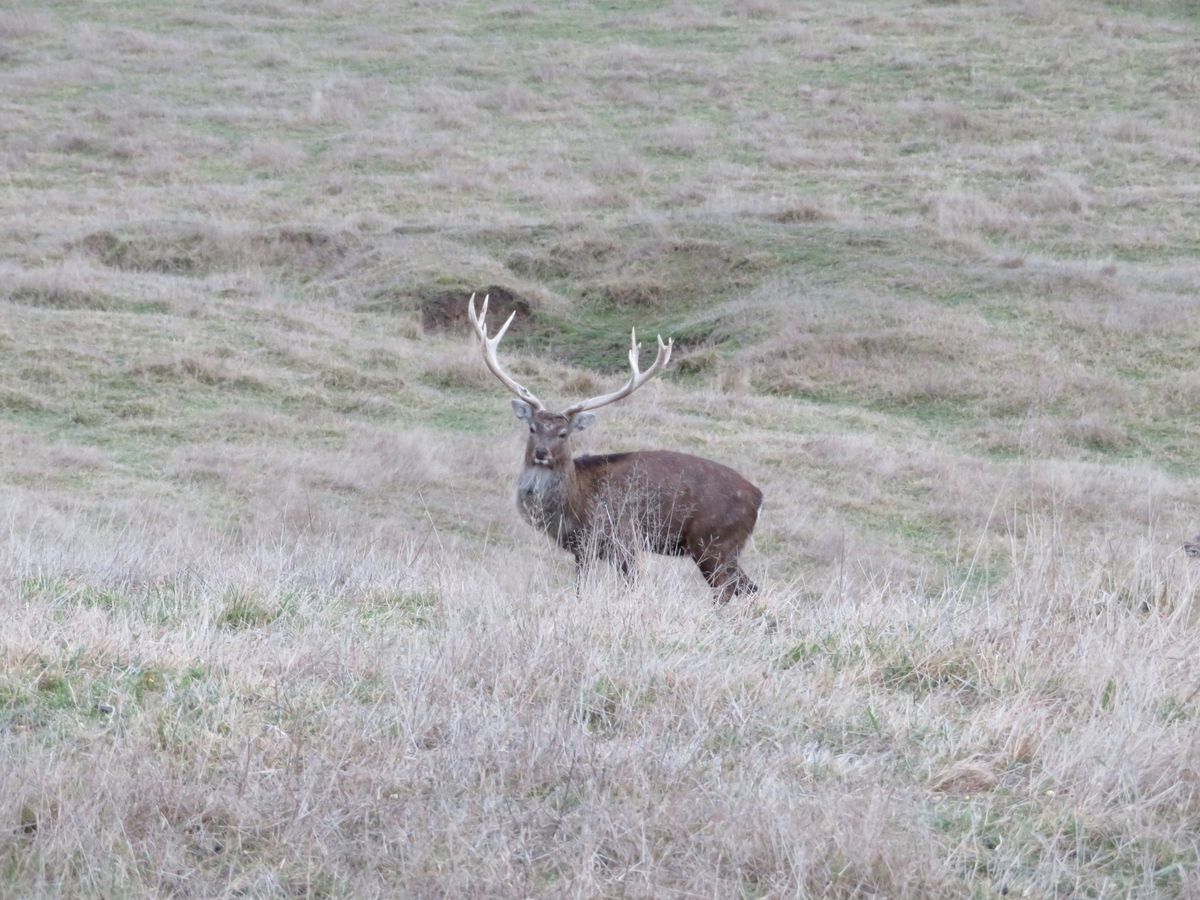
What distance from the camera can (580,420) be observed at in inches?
384

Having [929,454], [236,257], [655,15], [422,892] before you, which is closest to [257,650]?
[422,892]

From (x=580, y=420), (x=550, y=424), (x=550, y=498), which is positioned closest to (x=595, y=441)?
(x=580, y=420)

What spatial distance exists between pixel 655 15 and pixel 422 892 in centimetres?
3527

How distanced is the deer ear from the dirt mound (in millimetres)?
9880

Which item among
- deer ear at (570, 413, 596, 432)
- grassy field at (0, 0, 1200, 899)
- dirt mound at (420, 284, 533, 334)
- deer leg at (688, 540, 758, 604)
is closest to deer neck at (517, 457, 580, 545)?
deer ear at (570, 413, 596, 432)

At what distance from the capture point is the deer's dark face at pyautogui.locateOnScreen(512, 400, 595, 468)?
9336mm

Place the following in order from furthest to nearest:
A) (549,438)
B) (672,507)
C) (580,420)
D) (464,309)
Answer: (464,309) < (580,420) < (549,438) < (672,507)

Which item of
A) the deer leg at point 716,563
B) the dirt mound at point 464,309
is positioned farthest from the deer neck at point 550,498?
the dirt mound at point 464,309

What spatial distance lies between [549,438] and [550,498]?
378 millimetres

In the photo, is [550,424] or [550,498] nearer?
[550,498]

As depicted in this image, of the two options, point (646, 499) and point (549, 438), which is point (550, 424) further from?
point (646, 499)

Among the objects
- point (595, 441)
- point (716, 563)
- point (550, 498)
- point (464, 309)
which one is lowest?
point (464, 309)

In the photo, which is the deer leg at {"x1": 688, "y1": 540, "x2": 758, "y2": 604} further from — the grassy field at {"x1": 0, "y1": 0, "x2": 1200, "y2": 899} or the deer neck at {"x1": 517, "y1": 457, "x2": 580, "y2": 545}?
the deer neck at {"x1": 517, "y1": 457, "x2": 580, "y2": 545}

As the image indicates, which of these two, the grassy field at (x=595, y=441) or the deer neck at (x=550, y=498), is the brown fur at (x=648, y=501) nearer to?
the deer neck at (x=550, y=498)
